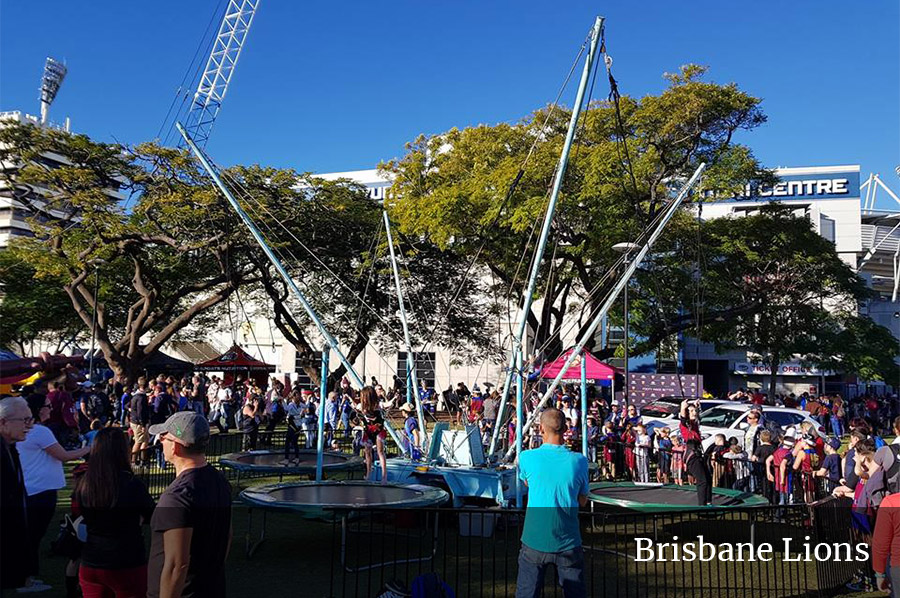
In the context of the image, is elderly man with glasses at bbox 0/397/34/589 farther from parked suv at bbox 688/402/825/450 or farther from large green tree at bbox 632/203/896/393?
large green tree at bbox 632/203/896/393

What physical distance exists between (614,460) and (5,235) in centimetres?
9891

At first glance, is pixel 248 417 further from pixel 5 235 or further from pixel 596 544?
pixel 5 235

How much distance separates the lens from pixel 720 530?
11.9 m

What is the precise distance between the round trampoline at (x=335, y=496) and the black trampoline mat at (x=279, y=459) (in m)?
3.29

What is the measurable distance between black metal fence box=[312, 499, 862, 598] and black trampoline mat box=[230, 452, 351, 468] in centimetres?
317

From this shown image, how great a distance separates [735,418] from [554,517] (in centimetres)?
1552

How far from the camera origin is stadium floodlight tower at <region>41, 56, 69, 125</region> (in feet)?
360

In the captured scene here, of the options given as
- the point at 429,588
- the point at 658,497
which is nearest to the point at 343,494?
the point at 429,588

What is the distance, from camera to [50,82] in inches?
4355

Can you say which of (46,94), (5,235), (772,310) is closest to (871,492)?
(772,310)

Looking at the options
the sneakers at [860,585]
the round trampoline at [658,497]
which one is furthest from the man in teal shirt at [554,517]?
the round trampoline at [658,497]

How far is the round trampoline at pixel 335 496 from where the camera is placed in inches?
369

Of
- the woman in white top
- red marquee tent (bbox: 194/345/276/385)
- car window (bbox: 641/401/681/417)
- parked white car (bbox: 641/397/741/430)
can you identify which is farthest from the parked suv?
red marquee tent (bbox: 194/345/276/385)

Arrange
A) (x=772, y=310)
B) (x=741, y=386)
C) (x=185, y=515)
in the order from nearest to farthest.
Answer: (x=185, y=515) → (x=772, y=310) → (x=741, y=386)
